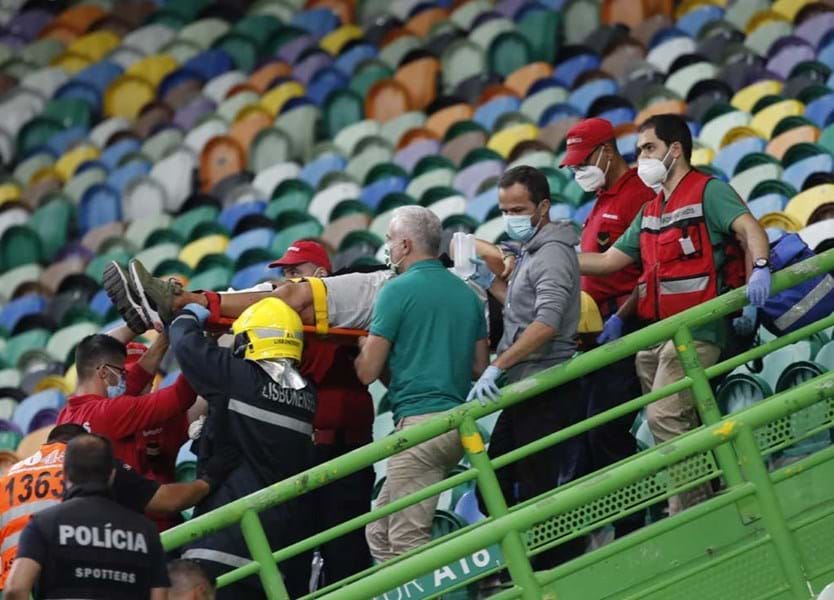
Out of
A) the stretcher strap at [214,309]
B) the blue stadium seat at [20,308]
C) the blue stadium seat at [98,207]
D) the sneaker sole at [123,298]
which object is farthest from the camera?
the blue stadium seat at [98,207]

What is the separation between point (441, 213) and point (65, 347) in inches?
99.5

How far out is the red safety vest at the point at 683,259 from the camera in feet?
18.2

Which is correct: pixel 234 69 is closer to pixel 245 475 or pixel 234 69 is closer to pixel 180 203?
pixel 180 203

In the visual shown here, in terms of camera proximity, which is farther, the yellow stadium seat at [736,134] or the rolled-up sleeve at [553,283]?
the yellow stadium seat at [736,134]

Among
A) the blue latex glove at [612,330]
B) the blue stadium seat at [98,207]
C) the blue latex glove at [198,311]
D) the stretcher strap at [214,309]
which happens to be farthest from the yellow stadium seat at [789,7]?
the blue latex glove at [198,311]

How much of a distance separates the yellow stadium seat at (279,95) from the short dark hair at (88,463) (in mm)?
9070

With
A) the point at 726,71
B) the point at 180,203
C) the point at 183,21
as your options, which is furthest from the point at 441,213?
the point at 183,21

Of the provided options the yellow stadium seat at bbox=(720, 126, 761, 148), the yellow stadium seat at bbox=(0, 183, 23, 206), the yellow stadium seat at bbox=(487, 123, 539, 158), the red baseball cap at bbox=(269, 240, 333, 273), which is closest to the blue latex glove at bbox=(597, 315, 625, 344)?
the red baseball cap at bbox=(269, 240, 333, 273)

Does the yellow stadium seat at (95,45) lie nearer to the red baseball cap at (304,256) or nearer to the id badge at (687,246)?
the red baseball cap at (304,256)

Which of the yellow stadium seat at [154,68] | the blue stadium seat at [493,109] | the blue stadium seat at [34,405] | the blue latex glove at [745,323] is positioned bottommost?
the blue latex glove at [745,323]

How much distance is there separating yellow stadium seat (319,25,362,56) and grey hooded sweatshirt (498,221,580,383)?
330 inches

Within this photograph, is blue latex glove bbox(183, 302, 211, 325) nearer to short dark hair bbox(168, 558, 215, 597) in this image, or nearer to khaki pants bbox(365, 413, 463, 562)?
khaki pants bbox(365, 413, 463, 562)

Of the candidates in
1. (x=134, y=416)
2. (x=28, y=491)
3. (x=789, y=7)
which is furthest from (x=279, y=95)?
(x=28, y=491)

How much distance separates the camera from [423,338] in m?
5.43
